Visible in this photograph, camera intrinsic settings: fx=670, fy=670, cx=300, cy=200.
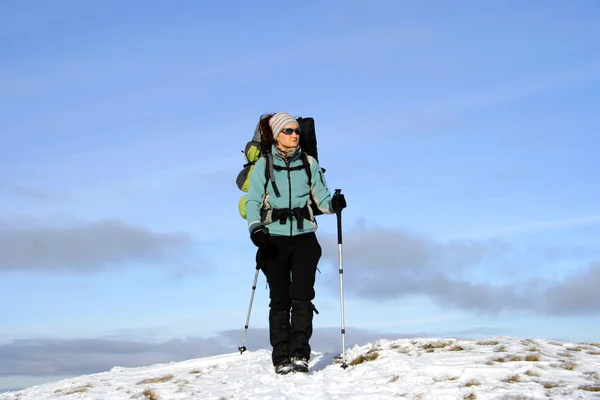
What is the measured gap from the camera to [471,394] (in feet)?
30.3

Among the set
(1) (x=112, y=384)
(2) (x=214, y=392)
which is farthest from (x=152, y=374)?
(2) (x=214, y=392)

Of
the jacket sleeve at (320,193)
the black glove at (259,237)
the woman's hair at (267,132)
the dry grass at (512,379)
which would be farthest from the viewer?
the woman's hair at (267,132)

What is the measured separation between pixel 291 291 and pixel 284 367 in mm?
1312

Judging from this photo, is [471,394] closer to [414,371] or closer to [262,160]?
[414,371]

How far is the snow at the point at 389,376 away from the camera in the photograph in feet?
31.7

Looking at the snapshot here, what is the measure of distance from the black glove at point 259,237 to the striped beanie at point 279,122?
1.68 m

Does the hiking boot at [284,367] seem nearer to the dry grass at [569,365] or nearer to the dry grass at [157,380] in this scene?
the dry grass at [157,380]

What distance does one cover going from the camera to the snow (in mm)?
9662

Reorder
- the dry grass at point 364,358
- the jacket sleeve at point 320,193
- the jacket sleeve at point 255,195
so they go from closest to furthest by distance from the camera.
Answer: the jacket sleeve at point 255,195
the jacket sleeve at point 320,193
the dry grass at point 364,358

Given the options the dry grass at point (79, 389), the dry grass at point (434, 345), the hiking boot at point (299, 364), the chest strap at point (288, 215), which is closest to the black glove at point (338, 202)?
the chest strap at point (288, 215)

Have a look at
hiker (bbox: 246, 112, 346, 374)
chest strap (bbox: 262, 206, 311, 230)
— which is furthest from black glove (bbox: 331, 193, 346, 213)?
chest strap (bbox: 262, 206, 311, 230)

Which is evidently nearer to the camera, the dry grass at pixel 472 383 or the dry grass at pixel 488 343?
the dry grass at pixel 472 383

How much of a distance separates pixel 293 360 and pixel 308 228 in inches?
88.9

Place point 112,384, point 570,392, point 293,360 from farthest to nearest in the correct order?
1. point 112,384
2. point 293,360
3. point 570,392
